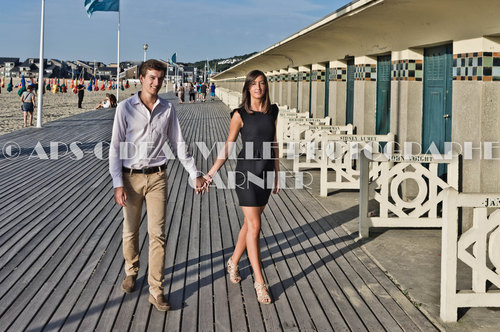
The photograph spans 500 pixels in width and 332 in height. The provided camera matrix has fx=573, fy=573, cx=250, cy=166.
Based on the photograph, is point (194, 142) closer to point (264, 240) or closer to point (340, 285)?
point (264, 240)

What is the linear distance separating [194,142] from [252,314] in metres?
11.5

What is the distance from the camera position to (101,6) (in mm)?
28219

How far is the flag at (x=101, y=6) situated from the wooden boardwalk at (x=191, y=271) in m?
19.0

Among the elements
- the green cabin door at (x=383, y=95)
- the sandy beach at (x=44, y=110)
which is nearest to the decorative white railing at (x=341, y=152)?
the green cabin door at (x=383, y=95)

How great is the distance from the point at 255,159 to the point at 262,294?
0.96 meters

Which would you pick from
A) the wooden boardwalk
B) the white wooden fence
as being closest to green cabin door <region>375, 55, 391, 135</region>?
the wooden boardwalk

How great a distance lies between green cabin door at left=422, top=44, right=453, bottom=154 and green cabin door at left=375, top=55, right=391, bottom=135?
1.63 metres

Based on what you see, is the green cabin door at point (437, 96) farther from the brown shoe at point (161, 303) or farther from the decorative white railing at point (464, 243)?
the brown shoe at point (161, 303)

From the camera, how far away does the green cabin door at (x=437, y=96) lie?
7.27 m

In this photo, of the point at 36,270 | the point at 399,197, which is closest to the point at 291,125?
the point at 399,197

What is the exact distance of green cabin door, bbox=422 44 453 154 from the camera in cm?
727

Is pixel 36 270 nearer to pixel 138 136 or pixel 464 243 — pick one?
pixel 138 136

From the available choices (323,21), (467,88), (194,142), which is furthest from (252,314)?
(194,142)

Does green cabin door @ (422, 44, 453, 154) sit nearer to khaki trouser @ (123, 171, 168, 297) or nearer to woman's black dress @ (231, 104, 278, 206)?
woman's black dress @ (231, 104, 278, 206)
